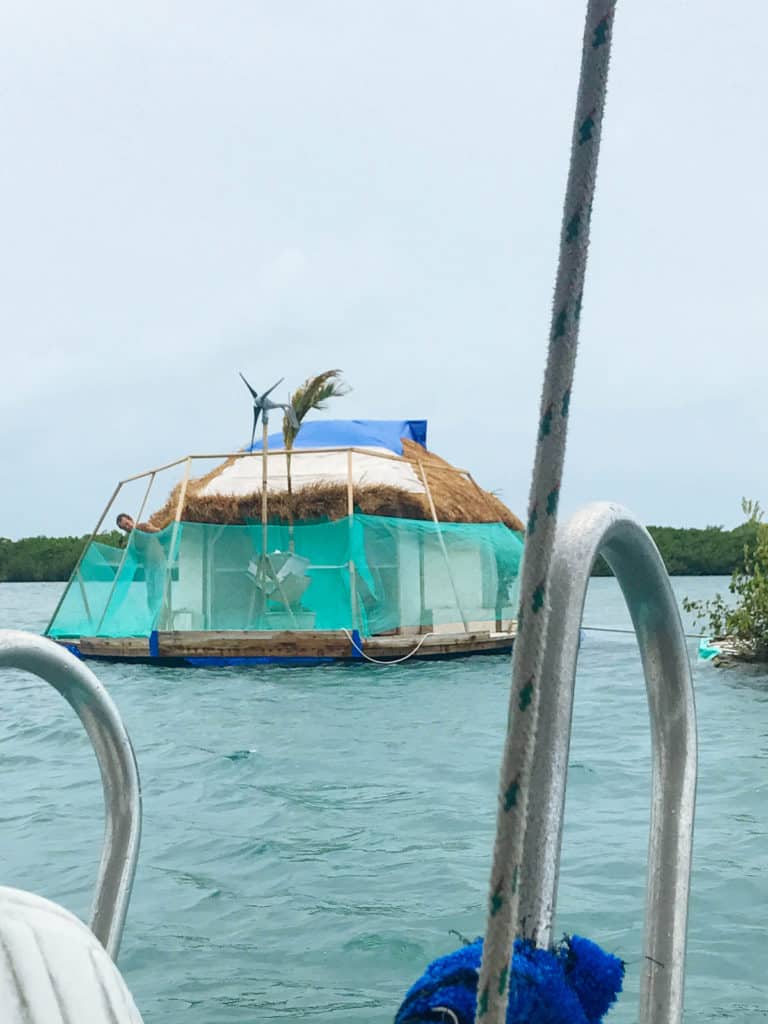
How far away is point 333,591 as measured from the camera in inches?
623

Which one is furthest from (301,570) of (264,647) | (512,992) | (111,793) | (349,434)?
(512,992)

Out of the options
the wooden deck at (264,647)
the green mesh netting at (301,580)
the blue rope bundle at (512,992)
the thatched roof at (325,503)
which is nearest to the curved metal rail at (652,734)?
the blue rope bundle at (512,992)

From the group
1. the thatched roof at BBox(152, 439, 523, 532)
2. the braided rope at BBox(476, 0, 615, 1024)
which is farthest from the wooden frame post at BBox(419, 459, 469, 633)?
the braided rope at BBox(476, 0, 615, 1024)

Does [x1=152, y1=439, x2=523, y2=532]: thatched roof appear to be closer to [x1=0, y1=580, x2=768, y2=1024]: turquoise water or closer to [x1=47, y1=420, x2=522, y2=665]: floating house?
[x1=47, y1=420, x2=522, y2=665]: floating house

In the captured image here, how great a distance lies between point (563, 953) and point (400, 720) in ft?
40.9

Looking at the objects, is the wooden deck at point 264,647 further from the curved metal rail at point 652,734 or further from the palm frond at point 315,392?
the curved metal rail at point 652,734

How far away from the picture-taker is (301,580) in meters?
15.7

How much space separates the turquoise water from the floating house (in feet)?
2.09

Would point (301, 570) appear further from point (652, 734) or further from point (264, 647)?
point (652, 734)

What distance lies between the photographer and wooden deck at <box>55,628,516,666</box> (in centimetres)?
1516

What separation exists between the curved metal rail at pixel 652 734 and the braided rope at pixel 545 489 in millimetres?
388

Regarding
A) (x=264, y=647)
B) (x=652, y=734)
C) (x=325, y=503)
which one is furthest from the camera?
(x=325, y=503)

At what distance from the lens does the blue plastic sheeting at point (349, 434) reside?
66.6 ft

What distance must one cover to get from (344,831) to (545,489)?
776 centimetres
